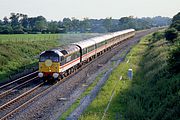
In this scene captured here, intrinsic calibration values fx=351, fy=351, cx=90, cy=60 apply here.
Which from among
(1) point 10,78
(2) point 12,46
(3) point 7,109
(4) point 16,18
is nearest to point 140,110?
(3) point 7,109

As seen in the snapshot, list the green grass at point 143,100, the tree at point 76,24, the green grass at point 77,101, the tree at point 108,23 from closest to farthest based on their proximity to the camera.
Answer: the green grass at point 143,100
the green grass at point 77,101
the tree at point 76,24
the tree at point 108,23

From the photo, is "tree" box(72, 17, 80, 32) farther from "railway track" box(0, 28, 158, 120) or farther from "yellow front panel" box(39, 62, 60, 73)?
"railway track" box(0, 28, 158, 120)

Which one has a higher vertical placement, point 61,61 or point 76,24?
point 61,61

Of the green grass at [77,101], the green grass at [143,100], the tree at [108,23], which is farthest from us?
the tree at [108,23]

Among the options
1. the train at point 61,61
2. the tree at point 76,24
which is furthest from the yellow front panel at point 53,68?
the tree at point 76,24

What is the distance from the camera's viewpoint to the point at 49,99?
917 inches

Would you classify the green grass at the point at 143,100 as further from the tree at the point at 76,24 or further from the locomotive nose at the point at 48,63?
the tree at the point at 76,24

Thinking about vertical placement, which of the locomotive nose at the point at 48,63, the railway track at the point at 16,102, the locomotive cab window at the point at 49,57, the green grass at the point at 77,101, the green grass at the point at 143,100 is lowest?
the railway track at the point at 16,102

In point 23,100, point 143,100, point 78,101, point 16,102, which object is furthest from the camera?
point 23,100

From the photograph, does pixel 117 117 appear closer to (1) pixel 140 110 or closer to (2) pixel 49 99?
(1) pixel 140 110

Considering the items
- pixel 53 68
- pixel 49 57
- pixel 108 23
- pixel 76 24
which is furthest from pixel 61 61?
pixel 108 23

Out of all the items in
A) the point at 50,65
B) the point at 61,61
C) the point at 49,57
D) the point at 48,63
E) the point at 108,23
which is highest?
the point at 49,57

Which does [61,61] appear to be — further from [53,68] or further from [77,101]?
[77,101]

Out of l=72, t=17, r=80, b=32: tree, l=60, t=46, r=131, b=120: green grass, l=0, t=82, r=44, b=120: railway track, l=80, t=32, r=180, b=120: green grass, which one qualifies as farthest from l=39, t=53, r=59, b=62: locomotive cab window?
l=72, t=17, r=80, b=32: tree
